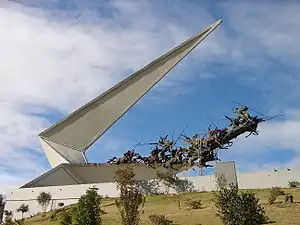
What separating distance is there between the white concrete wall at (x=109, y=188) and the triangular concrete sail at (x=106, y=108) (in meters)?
4.40

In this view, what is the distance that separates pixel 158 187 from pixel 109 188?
155 inches

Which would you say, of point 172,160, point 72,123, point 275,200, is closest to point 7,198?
point 72,123

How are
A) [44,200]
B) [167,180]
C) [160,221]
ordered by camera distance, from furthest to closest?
[44,200], [167,180], [160,221]

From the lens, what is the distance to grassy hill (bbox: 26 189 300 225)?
2023 centimetres

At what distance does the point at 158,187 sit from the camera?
34.2 m

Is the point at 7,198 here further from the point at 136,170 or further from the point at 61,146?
the point at 136,170

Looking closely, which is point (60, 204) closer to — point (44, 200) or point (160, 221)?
point (44, 200)

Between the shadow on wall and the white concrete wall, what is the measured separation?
0.74 feet

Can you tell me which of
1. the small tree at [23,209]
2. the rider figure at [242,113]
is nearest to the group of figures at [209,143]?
the rider figure at [242,113]

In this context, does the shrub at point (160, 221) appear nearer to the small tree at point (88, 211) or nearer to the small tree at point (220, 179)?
the small tree at point (88, 211)

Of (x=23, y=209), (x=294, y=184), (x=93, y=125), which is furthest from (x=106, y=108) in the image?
(x=294, y=184)

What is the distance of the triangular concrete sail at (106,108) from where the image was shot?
134ft

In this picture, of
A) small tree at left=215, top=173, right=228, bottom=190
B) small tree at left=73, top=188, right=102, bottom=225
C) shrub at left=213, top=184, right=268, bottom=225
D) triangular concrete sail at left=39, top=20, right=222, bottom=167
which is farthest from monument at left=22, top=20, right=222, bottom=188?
shrub at left=213, top=184, right=268, bottom=225

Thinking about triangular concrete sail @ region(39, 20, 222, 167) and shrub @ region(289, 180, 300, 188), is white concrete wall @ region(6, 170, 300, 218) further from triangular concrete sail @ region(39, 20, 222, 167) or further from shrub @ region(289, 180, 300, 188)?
triangular concrete sail @ region(39, 20, 222, 167)
